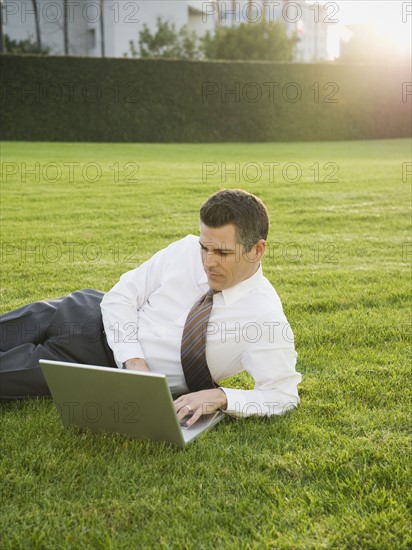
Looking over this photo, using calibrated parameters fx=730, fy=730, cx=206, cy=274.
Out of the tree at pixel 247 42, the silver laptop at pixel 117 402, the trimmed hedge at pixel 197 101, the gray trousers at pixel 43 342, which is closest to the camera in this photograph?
the silver laptop at pixel 117 402

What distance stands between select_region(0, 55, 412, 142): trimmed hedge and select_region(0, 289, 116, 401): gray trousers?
2001 centimetres

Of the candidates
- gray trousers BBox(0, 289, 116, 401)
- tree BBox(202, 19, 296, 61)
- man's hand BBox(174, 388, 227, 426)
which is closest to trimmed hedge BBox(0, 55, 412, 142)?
tree BBox(202, 19, 296, 61)

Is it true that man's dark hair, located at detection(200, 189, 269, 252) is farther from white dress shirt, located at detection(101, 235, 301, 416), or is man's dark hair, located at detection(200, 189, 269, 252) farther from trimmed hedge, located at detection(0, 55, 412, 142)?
trimmed hedge, located at detection(0, 55, 412, 142)

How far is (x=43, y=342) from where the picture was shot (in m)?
3.70

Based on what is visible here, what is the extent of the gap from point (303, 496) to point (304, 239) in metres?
5.22

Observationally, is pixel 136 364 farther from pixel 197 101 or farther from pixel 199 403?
pixel 197 101

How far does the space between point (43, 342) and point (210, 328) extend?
925 mm

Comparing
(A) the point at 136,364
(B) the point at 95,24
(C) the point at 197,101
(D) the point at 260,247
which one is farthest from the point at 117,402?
(B) the point at 95,24

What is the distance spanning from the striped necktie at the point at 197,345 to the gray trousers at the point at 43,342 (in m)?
0.45

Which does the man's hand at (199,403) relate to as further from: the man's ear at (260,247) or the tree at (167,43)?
the tree at (167,43)

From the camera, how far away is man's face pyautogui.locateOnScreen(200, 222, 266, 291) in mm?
3182

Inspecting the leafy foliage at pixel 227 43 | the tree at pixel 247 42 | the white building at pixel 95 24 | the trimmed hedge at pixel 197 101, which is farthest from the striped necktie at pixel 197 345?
the white building at pixel 95 24

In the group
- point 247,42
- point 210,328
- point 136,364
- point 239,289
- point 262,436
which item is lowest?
point 262,436

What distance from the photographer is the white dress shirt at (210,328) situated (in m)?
3.25
